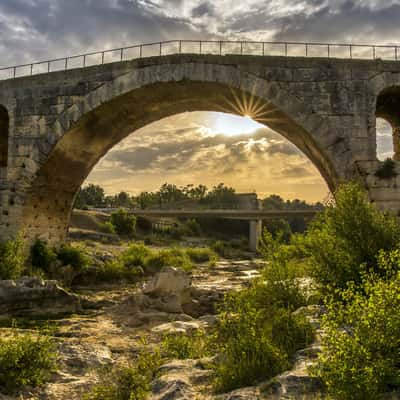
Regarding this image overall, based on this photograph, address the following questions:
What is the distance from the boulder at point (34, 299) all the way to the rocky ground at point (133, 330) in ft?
0.09

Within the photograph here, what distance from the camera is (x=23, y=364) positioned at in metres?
5.39

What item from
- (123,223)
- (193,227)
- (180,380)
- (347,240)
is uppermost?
(347,240)

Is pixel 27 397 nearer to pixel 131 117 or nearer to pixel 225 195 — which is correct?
pixel 131 117

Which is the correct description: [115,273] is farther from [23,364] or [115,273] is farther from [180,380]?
[180,380]

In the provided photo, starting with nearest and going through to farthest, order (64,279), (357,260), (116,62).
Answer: (357,260)
(116,62)
(64,279)

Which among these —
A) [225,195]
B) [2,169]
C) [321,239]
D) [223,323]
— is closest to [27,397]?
[223,323]

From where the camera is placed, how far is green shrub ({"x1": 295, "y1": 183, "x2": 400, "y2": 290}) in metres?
7.12

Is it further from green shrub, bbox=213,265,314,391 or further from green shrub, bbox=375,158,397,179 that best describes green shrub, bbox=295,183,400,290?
green shrub, bbox=375,158,397,179

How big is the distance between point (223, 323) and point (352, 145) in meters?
8.38

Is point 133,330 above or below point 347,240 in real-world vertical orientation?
below

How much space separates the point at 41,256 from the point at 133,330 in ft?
21.6

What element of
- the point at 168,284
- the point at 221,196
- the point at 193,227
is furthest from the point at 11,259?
the point at 221,196

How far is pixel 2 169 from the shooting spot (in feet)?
44.8

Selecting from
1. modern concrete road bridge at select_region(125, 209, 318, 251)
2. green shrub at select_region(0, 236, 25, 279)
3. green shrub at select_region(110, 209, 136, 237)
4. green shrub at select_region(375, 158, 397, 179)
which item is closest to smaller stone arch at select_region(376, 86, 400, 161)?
green shrub at select_region(375, 158, 397, 179)
